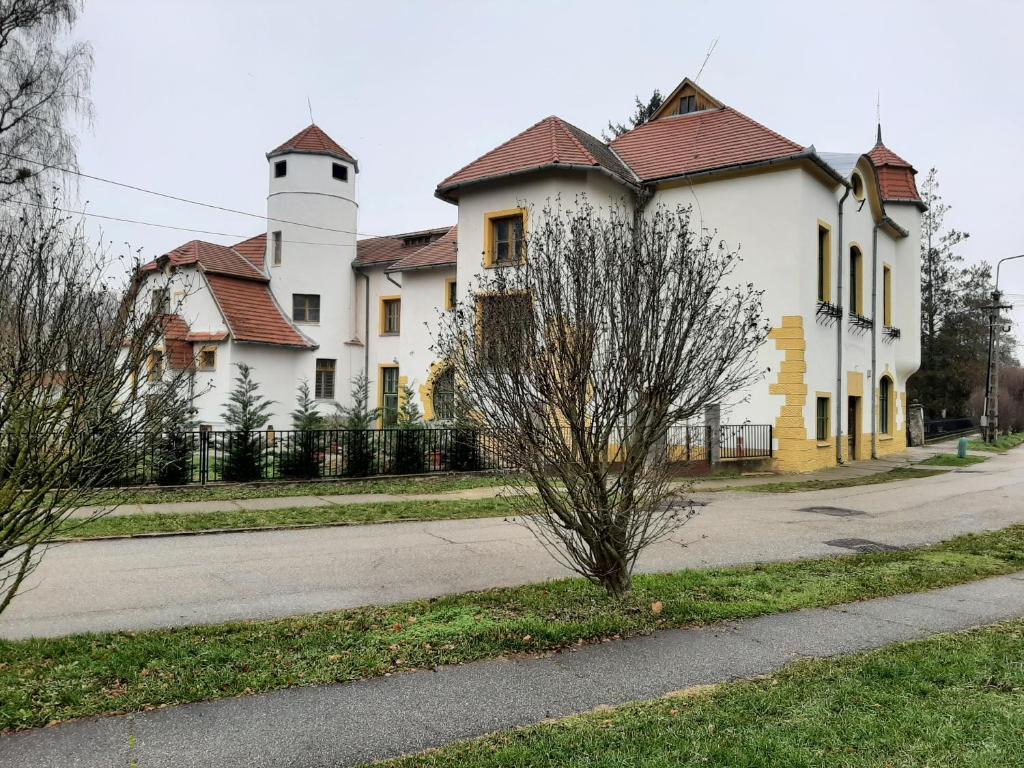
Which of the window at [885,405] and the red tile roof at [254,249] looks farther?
the red tile roof at [254,249]

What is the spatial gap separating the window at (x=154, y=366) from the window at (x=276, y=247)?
26.7 metres

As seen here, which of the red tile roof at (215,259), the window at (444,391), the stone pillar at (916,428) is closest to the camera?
A: the window at (444,391)

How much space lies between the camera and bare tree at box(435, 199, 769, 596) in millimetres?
6090

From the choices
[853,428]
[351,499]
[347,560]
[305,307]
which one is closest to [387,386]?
[305,307]

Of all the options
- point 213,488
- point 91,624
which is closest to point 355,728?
point 91,624

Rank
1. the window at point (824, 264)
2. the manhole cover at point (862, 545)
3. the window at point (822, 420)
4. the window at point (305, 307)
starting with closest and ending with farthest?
the manhole cover at point (862, 545) < the window at point (822, 420) < the window at point (824, 264) < the window at point (305, 307)

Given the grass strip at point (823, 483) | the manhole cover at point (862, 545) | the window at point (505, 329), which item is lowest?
the manhole cover at point (862, 545)

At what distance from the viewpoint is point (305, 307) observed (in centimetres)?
3262

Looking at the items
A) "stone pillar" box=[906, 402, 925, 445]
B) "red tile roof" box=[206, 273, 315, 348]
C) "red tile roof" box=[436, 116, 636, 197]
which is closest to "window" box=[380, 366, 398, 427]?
"red tile roof" box=[206, 273, 315, 348]

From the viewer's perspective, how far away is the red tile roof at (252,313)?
29031mm

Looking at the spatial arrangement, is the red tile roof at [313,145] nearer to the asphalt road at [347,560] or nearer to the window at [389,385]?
the window at [389,385]

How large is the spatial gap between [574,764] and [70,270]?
6617mm

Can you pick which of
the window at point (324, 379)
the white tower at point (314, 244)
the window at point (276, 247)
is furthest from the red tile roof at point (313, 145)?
the window at point (324, 379)

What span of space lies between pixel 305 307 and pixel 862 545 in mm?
26865
